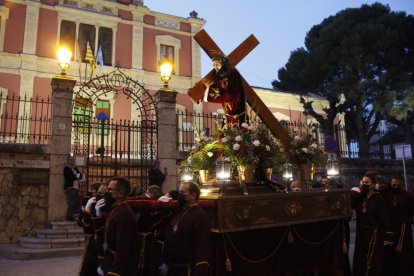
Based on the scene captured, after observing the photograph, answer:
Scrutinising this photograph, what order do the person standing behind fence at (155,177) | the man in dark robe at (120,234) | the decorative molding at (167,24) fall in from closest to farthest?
1. the man in dark robe at (120,234)
2. the person standing behind fence at (155,177)
3. the decorative molding at (167,24)

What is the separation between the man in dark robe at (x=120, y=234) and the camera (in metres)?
3.88

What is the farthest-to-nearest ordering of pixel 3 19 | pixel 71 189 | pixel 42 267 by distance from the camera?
pixel 3 19 < pixel 71 189 < pixel 42 267

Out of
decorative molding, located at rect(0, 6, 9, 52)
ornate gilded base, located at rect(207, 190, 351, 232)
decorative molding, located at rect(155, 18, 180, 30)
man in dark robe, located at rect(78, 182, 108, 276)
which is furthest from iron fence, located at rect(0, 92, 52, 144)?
decorative molding, located at rect(155, 18, 180, 30)

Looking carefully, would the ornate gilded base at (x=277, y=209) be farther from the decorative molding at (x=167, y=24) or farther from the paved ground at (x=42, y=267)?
the decorative molding at (x=167, y=24)

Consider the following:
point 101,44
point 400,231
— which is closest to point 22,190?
point 400,231

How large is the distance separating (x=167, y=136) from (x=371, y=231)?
7.05m

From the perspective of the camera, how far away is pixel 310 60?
31.2 m

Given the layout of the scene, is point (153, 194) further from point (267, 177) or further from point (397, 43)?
point (397, 43)

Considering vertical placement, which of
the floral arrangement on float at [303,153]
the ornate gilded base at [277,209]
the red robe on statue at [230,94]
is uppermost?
the red robe on statue at [230,94]

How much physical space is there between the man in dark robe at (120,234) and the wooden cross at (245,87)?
8.39 feet

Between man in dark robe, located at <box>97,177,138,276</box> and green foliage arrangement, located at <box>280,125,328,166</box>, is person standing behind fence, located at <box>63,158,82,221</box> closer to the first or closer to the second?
man in dark robe, located at <box>97,177,138,276</box>

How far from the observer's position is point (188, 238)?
432 cm

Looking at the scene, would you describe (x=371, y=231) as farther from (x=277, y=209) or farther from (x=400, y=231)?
(x=277, y=209)

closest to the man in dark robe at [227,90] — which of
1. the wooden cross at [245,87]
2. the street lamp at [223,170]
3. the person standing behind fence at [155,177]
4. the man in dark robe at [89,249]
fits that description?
the wooden cross at [245,87]
